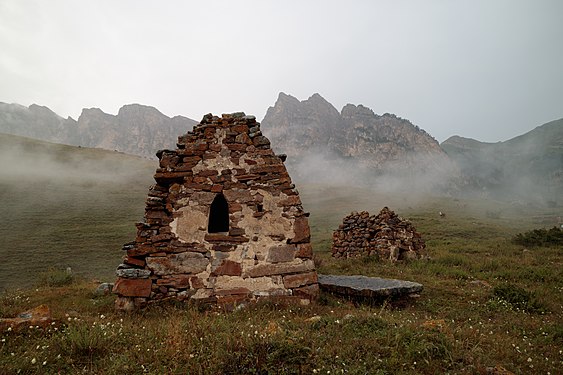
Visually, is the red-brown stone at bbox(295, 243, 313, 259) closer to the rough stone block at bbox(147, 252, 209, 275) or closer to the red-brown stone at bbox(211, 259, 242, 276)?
the red-brown stone at bbox(211, 259, 242, 276)

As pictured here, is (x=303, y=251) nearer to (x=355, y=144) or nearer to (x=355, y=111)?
(x=355, y=144)

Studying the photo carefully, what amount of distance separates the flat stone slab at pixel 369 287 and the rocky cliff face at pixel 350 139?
86.9 meters

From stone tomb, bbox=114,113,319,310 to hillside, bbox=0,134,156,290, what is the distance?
8.87m

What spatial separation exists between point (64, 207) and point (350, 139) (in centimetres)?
10305

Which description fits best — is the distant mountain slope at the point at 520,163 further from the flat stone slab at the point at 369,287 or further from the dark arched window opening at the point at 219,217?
the dark arched window opening at the point at 219,217

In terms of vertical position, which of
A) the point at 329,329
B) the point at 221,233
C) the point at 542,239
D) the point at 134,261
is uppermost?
the point at 221,233

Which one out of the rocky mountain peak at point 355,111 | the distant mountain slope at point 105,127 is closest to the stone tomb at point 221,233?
the distant mountain slope at point 105,127

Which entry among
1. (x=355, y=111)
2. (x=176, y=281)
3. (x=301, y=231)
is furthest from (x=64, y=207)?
(x=355, y=111)

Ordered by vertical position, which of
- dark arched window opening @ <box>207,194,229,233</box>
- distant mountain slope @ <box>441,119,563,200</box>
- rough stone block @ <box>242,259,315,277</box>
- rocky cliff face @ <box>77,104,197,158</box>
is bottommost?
rough stone block @ <box>242,259,315,277</box>

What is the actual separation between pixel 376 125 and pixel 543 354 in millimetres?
124480

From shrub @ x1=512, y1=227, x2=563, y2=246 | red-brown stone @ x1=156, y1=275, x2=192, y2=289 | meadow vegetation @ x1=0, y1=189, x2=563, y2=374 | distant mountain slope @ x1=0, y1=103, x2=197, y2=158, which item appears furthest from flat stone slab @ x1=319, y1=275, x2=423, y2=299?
distant mountain slope @ x1=0, y1=103, x2=197, y2=158

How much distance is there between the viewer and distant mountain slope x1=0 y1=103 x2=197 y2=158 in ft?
373

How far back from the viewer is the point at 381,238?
1441 centimetres

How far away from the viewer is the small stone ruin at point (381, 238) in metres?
14.2
